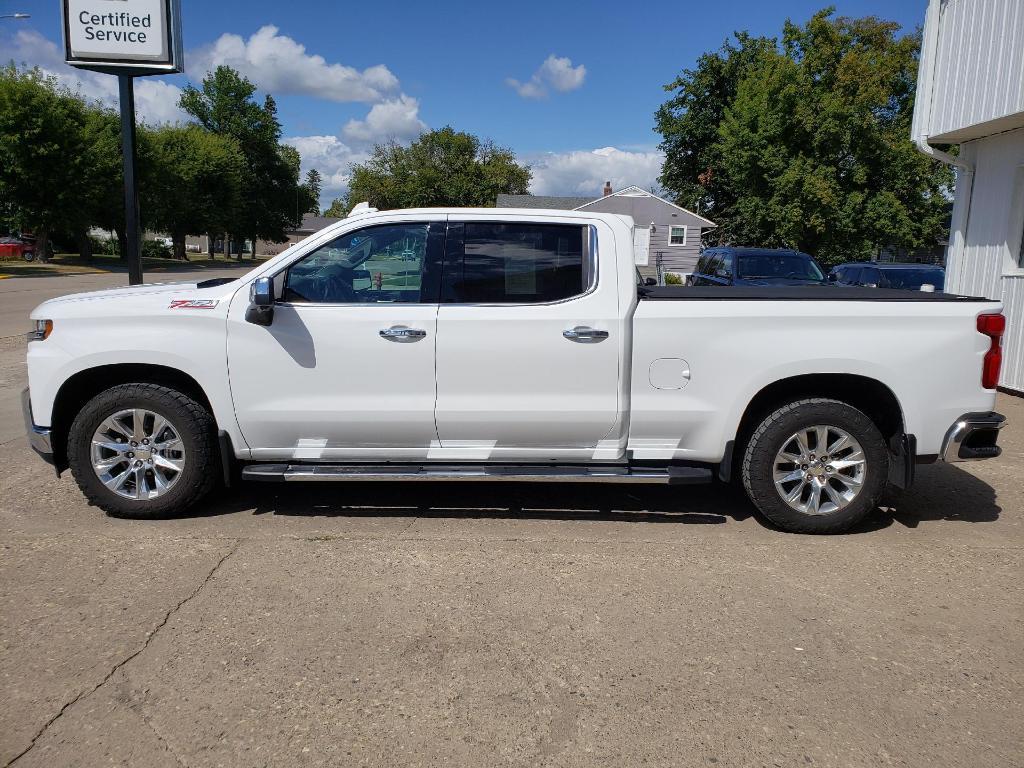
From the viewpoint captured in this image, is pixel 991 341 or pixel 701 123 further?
pixel 701 123

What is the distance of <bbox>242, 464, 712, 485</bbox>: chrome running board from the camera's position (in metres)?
4.73

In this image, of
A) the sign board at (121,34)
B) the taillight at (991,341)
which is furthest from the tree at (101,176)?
the taillight at (991,341)

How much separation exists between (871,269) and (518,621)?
15534mm

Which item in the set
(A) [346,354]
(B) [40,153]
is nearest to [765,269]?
(A) [346,354]

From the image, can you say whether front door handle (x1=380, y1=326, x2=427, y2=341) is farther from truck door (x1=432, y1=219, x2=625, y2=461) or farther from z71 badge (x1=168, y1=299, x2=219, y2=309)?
z71 badge (x1=168, y1=299, x2=219, y2=309)

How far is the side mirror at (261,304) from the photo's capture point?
4574 mm

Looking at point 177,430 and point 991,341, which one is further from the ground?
point 991,341

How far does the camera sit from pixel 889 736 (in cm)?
290

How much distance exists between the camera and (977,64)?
959 cm

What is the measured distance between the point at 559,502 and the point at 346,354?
185 centimetres

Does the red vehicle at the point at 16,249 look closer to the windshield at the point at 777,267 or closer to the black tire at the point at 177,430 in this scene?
the windshield at the point at 777,267

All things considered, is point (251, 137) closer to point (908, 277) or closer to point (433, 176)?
point (433, 176)

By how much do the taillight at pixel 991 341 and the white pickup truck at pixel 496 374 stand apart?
1 centimetres

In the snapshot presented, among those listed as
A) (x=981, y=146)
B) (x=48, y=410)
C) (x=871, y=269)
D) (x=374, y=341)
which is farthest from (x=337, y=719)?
(x=871, y=269)
